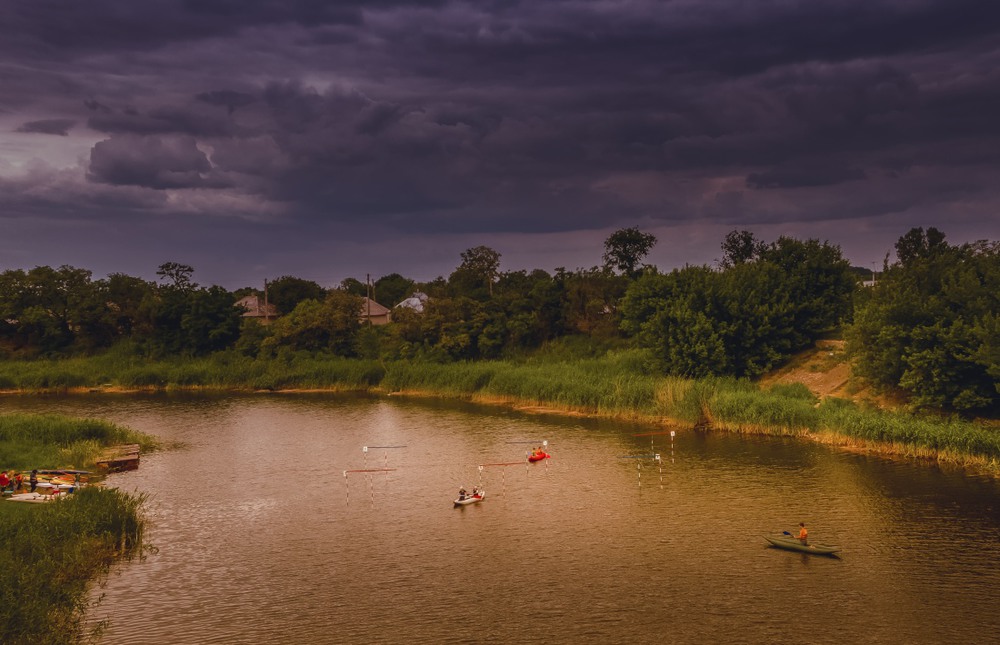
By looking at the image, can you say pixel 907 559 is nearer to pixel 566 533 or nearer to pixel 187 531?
pixel 566 533

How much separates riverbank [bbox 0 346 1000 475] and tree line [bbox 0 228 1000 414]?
2.47 meters

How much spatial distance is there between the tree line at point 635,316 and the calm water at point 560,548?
8001mm

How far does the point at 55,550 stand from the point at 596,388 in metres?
45.6

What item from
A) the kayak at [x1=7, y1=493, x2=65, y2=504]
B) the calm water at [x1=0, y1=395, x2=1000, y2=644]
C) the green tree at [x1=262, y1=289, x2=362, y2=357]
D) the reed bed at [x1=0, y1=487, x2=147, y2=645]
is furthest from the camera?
the green tree at [x1=262, y1=289, x2=362, y2=357]

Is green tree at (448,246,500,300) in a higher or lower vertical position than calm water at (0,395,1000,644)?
higher

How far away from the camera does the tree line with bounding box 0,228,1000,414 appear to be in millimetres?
47781

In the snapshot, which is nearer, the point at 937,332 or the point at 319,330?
the point at 937,332

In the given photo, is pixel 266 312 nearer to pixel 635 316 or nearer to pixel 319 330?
pixel 319 330

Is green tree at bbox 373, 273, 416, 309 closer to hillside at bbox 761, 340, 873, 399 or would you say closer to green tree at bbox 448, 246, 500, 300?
green tree at bbox 448, 246, 500, 300

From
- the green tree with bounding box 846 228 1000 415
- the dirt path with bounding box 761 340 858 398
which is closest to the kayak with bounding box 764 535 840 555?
Result: the green tree with bounding box 846 228 1000 415

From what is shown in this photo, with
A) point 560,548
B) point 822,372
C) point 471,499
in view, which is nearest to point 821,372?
point 822,372

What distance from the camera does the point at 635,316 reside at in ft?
242

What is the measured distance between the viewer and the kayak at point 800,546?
1195 inches

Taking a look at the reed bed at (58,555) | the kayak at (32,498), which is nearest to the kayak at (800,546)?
the reed bed at (58,555)
